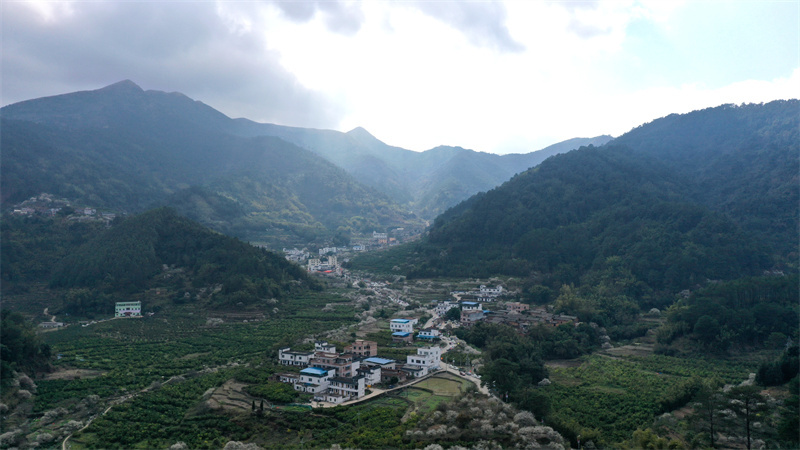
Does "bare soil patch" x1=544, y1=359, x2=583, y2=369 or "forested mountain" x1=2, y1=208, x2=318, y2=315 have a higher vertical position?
"forested mountain" x1=2, y1=208, x2=318, y2=315

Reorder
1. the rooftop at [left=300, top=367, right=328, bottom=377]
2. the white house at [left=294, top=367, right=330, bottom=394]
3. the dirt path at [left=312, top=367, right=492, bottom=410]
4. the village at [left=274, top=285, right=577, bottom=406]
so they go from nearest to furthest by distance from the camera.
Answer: the dirt path at [left=312, top=367, right=492, bottom=410]
the village at [left=274, top=285, right=577, bottom=406]
the white house at [left=294, top=367, right=330, bottom=394]
the rooftop at [left=300, top=367, right=328, bottom=377]

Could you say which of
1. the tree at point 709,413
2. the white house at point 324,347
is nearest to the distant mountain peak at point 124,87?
the white house at point 324,347

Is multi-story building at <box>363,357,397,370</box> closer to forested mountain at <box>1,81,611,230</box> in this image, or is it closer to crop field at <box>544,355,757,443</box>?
crop field at <box>544,355,757,443</box>

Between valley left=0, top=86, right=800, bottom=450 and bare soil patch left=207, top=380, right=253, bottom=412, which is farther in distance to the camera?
bare soil patch left=207, top=380, right=253, bottom=412

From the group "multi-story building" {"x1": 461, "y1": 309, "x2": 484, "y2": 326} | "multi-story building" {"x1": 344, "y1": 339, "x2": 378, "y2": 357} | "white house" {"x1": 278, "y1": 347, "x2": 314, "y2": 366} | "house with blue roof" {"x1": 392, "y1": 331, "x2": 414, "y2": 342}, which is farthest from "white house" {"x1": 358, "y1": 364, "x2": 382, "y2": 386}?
"multi-story building" {"x1": 461, "y1": 309, "x2": 484, "y2": 326}

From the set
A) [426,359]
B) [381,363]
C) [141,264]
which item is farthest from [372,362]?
[141,264]

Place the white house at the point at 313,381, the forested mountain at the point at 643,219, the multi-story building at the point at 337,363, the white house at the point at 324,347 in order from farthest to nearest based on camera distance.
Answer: the forested mountain at the point at 643,219 → the white house at the point at 324,347 → the multi-story building at the point at 337,363 → the white house at the point at 313,381

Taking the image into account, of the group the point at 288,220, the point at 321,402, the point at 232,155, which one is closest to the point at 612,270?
the point at 321,402

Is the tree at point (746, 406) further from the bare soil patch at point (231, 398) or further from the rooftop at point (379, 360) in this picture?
the bare soil patch at point (231, 398)
